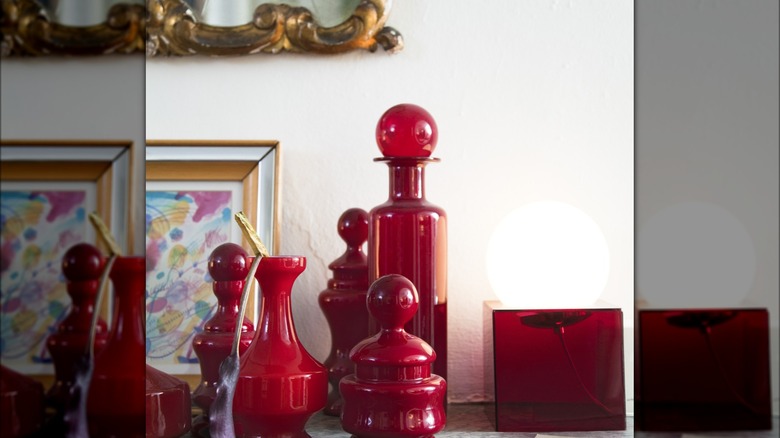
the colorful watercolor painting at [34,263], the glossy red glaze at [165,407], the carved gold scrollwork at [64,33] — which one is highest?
the carved gold scrollwork at [64,33]

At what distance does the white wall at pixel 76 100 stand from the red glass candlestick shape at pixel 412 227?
1.12ft

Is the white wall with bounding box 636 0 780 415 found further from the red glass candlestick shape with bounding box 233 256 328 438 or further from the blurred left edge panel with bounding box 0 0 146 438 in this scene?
the red glass candlestick shape with bounding box 233 256 328 438

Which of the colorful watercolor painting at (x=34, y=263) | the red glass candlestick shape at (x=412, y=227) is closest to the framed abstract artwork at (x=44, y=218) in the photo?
the colorful watercolor painting at (x=34, y=263)

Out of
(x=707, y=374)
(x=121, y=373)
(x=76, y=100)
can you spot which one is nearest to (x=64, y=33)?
(x=76, y=100)

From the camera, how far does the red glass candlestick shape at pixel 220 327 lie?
1.94 feet

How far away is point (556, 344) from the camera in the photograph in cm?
60

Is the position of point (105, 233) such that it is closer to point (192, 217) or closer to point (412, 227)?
point (412, 227)

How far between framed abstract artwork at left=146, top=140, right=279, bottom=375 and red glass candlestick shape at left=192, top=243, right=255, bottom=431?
0.15 metres

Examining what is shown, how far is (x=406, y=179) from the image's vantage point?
2.06ft

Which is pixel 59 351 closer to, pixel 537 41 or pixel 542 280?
pixel 542 280

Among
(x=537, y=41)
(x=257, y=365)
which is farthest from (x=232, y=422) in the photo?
(x=537, y=41)

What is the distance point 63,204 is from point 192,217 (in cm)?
49

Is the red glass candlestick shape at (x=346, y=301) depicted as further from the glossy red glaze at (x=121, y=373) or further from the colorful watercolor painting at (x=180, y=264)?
the glossy red glaze at (x=121, y=373)

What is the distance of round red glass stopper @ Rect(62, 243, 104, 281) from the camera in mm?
281
